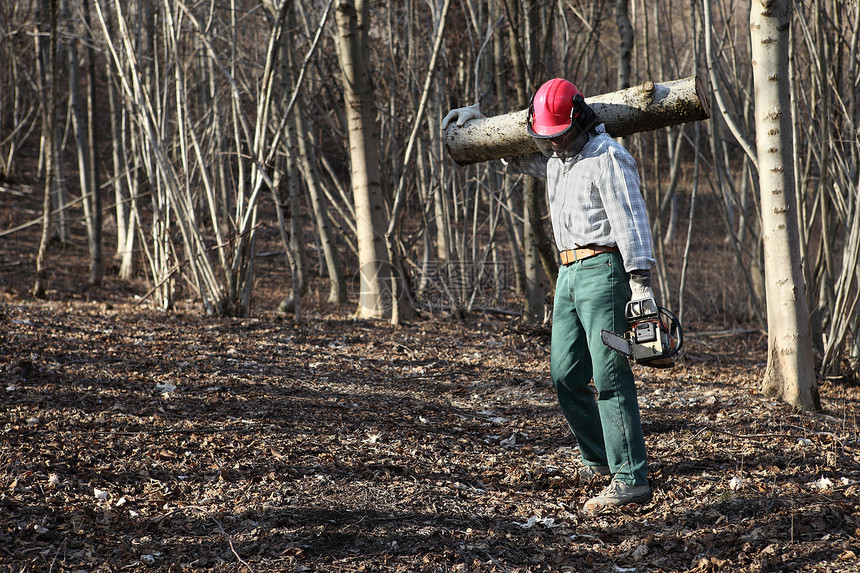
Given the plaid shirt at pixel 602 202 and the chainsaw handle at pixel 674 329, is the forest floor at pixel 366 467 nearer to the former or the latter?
the chainsaw handle at pixel 674 329

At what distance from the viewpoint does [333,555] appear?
251 cm

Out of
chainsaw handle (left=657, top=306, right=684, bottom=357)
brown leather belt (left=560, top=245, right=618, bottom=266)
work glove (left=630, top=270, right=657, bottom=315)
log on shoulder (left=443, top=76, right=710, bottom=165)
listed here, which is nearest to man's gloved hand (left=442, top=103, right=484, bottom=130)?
log on shoulder (left=443, top=76, right=710, bottom=165)

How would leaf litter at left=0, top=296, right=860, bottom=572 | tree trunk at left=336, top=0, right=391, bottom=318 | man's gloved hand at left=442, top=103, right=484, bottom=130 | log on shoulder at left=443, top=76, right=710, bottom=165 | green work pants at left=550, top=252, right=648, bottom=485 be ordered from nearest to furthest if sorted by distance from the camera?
leaf litter at left=0, top=296, right=860, bottom=572 → green work pants at left=550, top=252, right=648, bottom=485 → log on shoulder at left=443, top=76, right=710, bottom=165 → man's gloved hand at left=442, top=103, right=484, bottom=130 → tree trunk at left=336, top=0, right=391, bottom=318

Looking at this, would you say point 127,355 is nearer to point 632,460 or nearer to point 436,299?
point 632,460

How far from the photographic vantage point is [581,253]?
3064mm

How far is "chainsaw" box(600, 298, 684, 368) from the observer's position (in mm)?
2820

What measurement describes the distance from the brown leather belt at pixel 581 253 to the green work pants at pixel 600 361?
0.02m

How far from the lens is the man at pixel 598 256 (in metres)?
2.90

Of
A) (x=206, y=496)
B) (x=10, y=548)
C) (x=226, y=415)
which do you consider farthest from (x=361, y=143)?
(x=10, y=548)

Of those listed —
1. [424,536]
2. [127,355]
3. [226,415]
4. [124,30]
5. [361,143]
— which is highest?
[124,30]

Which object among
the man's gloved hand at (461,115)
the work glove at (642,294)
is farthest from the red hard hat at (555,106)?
the man's gloved hand at (461,115)

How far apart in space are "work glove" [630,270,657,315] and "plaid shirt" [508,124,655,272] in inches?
1.6

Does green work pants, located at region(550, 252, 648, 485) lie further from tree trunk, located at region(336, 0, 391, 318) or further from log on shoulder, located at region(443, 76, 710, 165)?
tree trunk, located at region(336, 0, 391, 318)

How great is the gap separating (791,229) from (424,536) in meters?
2.90
